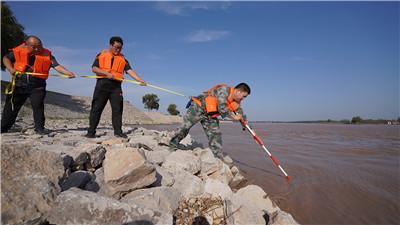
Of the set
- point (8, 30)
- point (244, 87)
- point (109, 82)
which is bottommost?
point (109, 82)

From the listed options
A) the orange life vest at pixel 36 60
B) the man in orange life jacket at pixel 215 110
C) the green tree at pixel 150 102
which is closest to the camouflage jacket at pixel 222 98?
the man in orange life jacket at pixel 215 110

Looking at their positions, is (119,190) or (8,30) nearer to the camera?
(119,190)

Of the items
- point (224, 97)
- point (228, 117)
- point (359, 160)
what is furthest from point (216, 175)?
point (359, 160)

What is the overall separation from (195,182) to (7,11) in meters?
24.5

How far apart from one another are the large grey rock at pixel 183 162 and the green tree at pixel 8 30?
2163 centimetres

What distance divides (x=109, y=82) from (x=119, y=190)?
9.40 ft

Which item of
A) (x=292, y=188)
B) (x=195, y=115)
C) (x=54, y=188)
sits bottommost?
(x=292, y=188)

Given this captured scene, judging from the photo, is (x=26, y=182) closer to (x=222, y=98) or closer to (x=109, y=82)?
(x=109, y=82)

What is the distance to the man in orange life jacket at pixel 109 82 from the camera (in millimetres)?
4809

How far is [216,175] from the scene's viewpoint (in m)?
4.07

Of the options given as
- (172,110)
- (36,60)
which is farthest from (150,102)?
(36,60)

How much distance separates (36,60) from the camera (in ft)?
15.9

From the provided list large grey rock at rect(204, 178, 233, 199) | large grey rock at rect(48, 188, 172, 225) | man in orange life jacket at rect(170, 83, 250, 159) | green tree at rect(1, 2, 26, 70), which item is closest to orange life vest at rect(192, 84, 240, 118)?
man in orange life jacket at rect(170, 83, 250, 159)

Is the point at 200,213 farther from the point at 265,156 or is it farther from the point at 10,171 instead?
the point at 265,156
